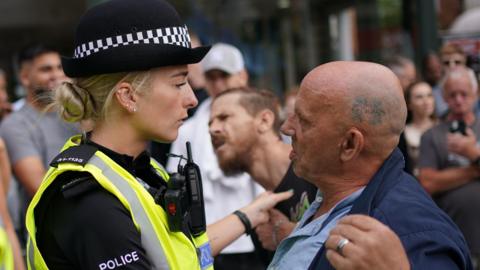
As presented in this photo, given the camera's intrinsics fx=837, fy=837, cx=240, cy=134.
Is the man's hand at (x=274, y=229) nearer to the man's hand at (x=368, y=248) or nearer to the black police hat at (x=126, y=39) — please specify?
the black police hat at (x=126, y=39)

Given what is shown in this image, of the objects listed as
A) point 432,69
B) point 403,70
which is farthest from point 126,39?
point 432,69

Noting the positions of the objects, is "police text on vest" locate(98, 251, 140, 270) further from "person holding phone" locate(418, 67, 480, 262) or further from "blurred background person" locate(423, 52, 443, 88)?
"blurred background person" locate(423, 52, 443, 88)

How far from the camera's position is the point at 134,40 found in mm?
2389

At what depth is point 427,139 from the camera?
6.03m

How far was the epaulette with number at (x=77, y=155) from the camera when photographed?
233cm

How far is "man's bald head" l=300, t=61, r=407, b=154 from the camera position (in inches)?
84.9

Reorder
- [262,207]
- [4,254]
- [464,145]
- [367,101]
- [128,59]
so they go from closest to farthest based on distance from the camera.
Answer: [4,254]
[367,101]
[128,59]
[262,207]
[464,145]

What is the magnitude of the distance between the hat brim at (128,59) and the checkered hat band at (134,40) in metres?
0.01

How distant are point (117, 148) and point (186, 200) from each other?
25 cm

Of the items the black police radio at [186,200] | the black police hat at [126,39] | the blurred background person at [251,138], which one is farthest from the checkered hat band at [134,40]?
the blurred background person at [251,138]

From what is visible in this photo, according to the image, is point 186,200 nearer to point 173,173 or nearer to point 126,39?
point 173,173

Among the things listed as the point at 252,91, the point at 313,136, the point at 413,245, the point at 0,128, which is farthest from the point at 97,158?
the point at 0,128

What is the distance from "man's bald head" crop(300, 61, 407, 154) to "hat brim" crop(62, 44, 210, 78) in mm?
459

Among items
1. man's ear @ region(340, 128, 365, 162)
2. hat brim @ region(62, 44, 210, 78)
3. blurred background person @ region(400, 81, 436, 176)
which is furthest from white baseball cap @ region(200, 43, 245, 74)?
man's ear @ region(340, 128, 365, 162)
